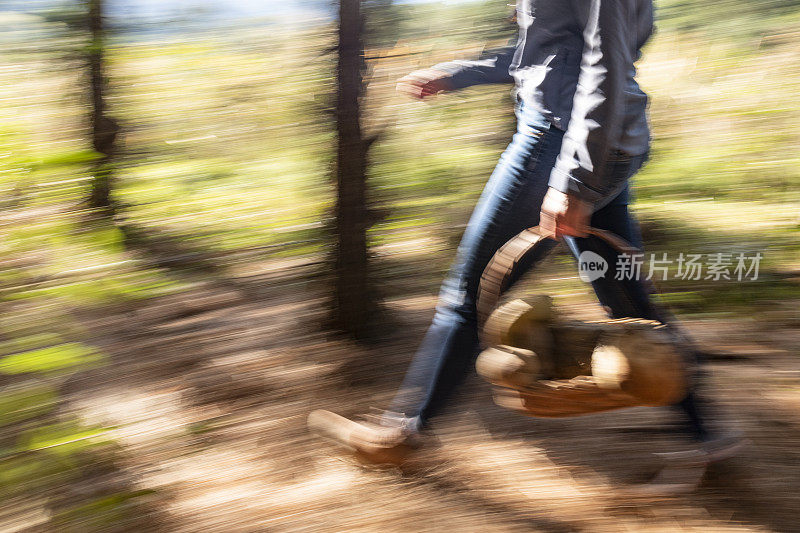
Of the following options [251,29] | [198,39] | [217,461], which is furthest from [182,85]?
[217,461]

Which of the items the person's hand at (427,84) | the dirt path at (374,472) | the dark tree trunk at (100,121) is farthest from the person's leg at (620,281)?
the dark tree trunk at (100,121)

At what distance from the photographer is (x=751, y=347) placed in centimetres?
317

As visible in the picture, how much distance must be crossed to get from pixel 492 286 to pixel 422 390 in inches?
23.3

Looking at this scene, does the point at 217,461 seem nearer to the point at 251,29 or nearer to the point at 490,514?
the point at 490,514

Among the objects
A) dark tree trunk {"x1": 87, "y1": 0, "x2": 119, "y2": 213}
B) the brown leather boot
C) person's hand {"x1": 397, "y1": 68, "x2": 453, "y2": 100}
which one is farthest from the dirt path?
dark tree trunk {"x1": 87, "y1": 0, "x2": 119, "y2": 213}

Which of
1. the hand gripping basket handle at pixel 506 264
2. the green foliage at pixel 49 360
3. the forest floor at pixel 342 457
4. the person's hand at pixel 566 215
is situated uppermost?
the person's hand at pixel 566 215

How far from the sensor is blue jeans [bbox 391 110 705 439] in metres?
A: 1.88

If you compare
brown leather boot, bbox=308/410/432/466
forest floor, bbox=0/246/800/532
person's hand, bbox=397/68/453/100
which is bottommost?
forest floor, bbox=0/246/800/532

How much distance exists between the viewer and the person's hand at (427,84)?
2129mm

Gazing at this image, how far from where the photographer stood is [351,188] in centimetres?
317

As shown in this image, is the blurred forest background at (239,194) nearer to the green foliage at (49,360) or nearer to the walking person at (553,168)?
the green foliage at (49,360)

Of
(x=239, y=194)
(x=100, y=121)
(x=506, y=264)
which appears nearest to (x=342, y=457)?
(x=506, y=264)

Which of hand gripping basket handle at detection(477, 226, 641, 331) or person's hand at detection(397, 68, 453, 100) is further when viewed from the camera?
person's hand at detection(397, 68, 453, 100)

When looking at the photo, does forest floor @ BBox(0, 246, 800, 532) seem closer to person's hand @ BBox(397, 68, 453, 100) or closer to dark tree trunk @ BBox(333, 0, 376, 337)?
dark tree trunk @ BBox(333, 0, 376, 337)
